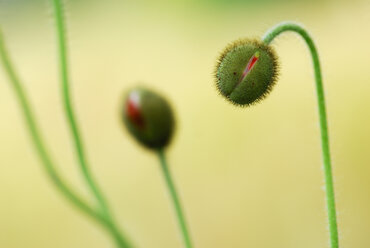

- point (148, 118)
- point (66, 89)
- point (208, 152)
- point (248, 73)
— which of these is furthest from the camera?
point (208, 152)

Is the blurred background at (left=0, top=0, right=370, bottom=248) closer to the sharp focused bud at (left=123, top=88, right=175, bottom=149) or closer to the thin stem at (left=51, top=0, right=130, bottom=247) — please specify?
the sharp focused bud at (left=123, top=88, right=175, bottom=149)

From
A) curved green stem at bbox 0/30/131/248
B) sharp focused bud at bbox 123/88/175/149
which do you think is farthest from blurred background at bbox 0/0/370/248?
curved green stem at bbox 0/30/131/248

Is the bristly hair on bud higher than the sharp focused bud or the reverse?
the reverse

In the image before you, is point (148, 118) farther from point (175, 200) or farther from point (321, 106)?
point (321, 106)

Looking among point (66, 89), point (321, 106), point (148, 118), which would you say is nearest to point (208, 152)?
point (148, 118)

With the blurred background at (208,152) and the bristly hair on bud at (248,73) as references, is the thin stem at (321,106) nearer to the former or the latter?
the bristly hair on bud at (248,73)

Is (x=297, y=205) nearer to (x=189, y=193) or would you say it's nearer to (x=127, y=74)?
(x=189, y=193)
